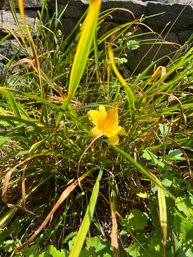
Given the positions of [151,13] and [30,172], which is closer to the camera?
[30,172]

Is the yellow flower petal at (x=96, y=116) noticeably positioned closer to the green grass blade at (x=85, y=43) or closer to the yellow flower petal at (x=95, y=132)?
the yellow flower petal at (x=95, y=132)

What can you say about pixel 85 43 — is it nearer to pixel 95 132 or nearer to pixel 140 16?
pixel 95 132

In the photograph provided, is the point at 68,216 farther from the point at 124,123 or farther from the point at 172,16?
the point at 172,16

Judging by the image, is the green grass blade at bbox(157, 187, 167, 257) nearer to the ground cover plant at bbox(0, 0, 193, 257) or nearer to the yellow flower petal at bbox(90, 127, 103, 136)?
the ground cover plant at bbox(0, 0, 193, 257)

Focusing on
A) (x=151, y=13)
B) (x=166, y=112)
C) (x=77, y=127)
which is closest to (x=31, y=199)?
(x=77, y=127)

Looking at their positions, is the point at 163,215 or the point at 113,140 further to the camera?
the point at 113,140

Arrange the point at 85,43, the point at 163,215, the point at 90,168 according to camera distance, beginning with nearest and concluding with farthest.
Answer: the point at 85,43 < the point at 163,215 < the point at 90,168

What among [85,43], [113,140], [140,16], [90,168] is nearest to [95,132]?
[113,140]

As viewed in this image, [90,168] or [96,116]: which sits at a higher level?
[96,116]

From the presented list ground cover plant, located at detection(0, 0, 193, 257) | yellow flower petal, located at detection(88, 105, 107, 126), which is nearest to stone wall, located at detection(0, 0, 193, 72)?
ground cover plant, located at detection(0, 0, 193, 257)
